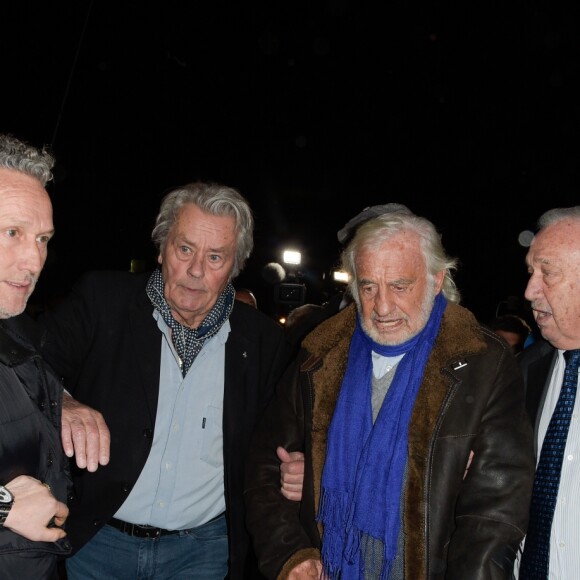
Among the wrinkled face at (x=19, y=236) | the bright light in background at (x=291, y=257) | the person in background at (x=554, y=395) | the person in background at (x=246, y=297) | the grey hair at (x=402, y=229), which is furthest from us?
the bright light in background at (x=291, y=257)

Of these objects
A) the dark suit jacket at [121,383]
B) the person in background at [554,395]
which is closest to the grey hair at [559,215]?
the person in background at [554,395]

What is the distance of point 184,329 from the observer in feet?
7.86

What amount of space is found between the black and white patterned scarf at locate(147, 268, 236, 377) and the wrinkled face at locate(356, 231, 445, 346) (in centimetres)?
73

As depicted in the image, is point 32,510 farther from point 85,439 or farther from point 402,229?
point 402,229

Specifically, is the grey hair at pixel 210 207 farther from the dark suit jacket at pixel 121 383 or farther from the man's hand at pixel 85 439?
the man's hand at pixel 85 439

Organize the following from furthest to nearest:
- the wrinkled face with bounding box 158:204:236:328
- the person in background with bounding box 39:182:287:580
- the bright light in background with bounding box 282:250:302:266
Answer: the bright light in background with bounding box 282:250:302:266
the wrinkled face with bounding box 158:204:236:328
the person in background with bounding box 39:182:287:580

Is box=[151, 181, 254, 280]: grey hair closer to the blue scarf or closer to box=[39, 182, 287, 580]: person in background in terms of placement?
box=[39, 182, 287, 580]: person in background

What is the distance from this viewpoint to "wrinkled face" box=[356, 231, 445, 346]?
2.07 metres

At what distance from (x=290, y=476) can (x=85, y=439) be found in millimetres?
813

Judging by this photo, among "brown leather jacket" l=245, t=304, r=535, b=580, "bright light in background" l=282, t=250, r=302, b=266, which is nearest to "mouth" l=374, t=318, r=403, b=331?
"brown leather jacket" l=245, t=304, r=535, b=580

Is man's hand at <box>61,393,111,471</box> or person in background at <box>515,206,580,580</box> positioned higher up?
person in background at <box>515,206,580,580</box>

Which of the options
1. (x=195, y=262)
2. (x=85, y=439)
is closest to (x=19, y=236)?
(x=85, y=439)

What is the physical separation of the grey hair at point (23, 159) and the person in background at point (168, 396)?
30.1 inches

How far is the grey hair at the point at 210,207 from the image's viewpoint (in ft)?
7.88
